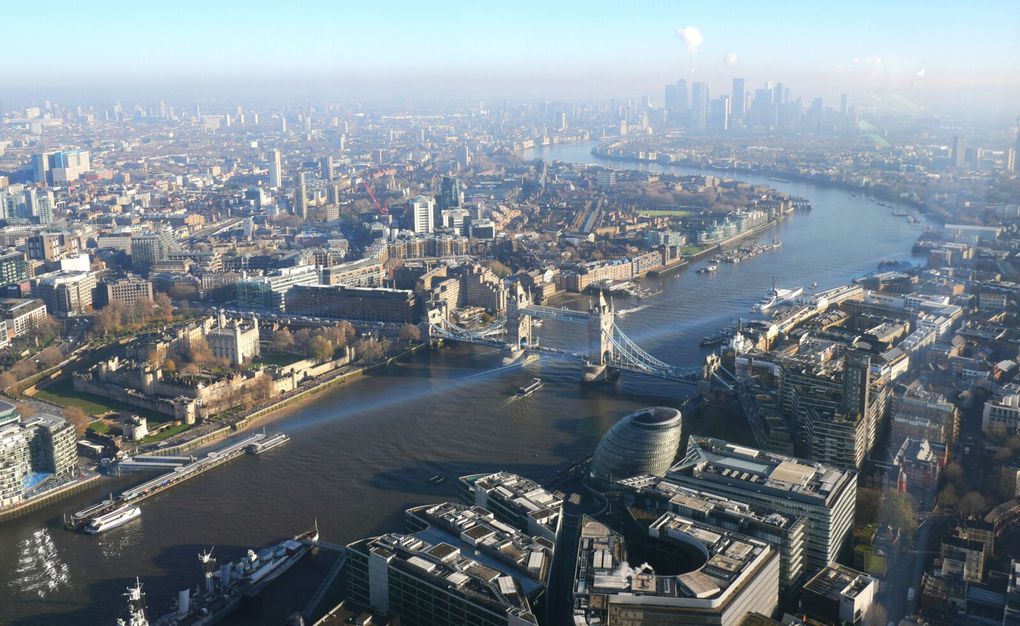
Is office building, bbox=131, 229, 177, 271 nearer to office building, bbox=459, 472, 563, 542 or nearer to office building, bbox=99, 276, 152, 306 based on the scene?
office building, bbox=99, 276, 152, 306

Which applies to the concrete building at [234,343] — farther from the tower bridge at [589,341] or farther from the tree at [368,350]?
the tower bridge at [589,341]

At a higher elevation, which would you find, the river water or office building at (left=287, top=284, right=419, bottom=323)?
office building at (left=287, top=284, right=419, bottom=323)

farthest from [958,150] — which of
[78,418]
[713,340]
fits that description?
[78,418]

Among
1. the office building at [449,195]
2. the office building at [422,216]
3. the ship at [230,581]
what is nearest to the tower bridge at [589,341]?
the ship at [230,581]

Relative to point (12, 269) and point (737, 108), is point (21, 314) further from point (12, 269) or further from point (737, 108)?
point (737, 108)

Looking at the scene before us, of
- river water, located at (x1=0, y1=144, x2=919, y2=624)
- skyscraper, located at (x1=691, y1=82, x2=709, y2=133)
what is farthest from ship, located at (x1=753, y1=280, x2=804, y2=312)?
skyscraper, located at (x1=691, y1=82, x2=709, y2=133)

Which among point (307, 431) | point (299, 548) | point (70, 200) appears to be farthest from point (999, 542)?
point (70, 200)
